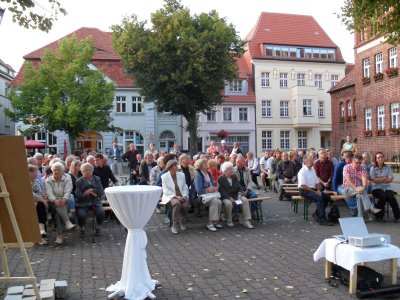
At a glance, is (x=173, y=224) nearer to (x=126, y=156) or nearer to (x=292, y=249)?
(x=292, y=249)

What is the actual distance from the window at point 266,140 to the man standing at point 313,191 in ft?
129

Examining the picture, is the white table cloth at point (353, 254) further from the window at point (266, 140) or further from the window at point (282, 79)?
the window at point (282, 79)

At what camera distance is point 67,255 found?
25.3 ft

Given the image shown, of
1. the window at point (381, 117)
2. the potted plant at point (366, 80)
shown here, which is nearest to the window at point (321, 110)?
the potted plant at point (366, 80)

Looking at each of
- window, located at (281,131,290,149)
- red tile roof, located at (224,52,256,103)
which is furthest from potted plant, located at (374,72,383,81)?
window, located at (281,131,290,149)

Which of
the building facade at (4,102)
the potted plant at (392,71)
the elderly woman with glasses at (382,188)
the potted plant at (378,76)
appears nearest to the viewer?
the elderly woman with glasses at (382,188)

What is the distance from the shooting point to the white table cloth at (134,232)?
5453 millimetres

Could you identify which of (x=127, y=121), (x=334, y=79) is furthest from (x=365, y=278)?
(x=334, y=79)

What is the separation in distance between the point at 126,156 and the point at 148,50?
1403cm

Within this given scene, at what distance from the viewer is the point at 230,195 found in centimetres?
1034

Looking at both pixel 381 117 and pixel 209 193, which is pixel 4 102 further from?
pixel 209 193

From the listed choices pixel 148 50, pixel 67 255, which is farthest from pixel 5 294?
pixel 148 50

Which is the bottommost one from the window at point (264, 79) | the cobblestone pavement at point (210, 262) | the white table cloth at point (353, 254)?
the cobblestone pavement at point (210, 262)

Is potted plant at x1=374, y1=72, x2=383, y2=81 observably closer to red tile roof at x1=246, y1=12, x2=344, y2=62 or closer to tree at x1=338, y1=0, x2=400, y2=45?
tree at x1=338, y1=0, x2=400, y2=45
